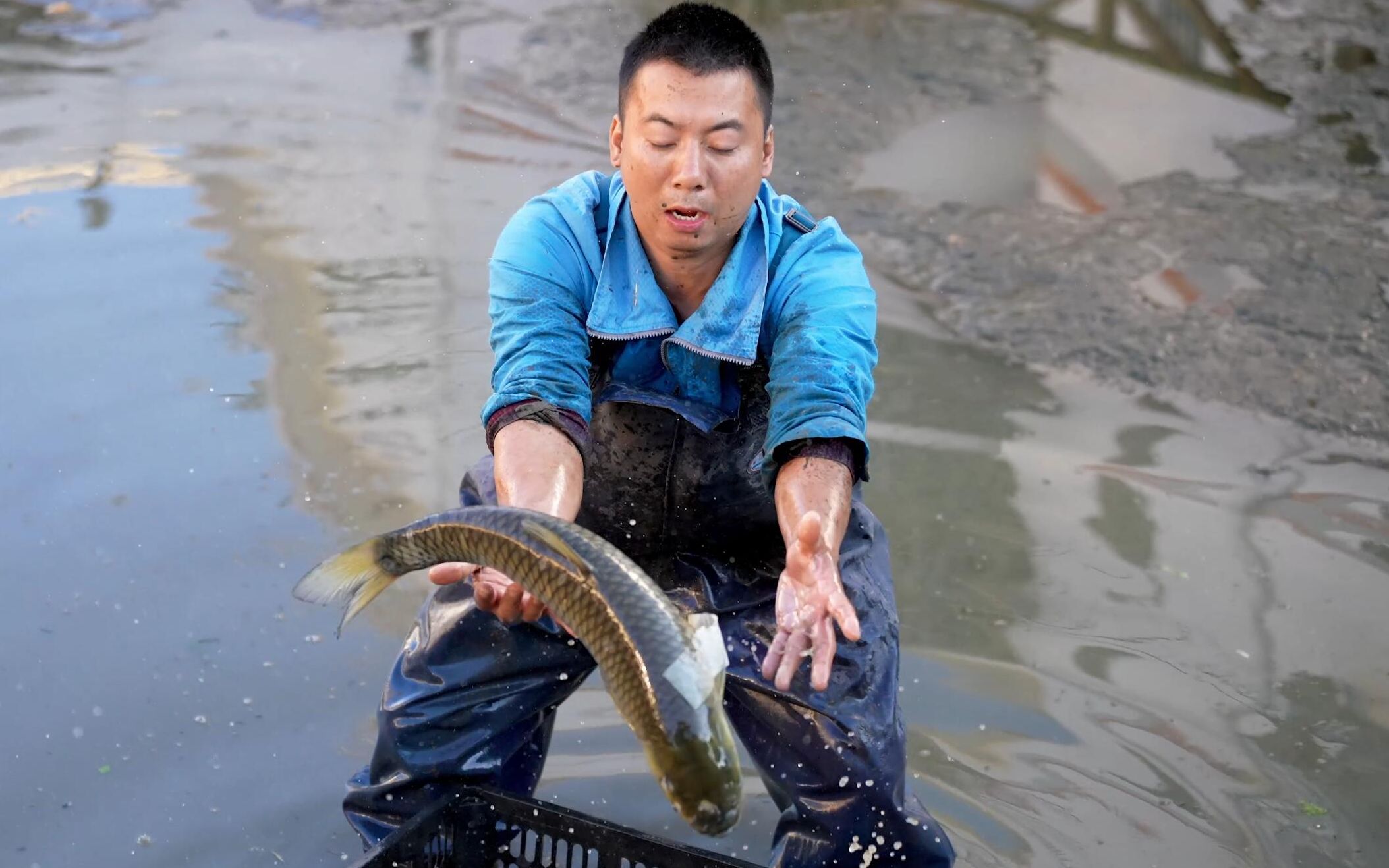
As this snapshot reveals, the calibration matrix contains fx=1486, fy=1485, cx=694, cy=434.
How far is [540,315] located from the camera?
3068 mm

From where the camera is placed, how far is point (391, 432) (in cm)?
502

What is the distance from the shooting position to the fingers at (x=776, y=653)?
2.53 metres

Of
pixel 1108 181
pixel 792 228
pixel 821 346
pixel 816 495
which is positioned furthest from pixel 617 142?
pixel 1108 181

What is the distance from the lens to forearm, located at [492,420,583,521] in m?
2.81

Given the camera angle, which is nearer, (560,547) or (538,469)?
(560,547)

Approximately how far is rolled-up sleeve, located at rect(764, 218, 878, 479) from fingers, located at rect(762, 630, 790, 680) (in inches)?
18.9

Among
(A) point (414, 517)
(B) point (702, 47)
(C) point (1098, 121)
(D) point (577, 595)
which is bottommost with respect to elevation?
(A) point (414, 517)

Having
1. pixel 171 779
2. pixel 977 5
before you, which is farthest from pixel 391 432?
pixel 977 5

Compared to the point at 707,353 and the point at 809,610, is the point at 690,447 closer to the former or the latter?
the point at 707,353

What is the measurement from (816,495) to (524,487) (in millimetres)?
553

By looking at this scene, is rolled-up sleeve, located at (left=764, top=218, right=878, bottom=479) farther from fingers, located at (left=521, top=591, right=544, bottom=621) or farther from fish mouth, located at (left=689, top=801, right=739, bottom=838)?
fish mouth, located at (left=689, top=801, right=739, bottom=838)

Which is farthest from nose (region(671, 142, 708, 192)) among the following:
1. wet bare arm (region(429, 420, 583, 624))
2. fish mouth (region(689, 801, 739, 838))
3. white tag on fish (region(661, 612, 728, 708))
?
fish mouth (region(689, 801, 739, 838))

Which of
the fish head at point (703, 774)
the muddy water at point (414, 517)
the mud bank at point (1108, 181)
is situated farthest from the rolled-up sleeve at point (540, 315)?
the mud bank at point (1108, 181)

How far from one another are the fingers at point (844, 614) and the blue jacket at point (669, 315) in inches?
18.6
